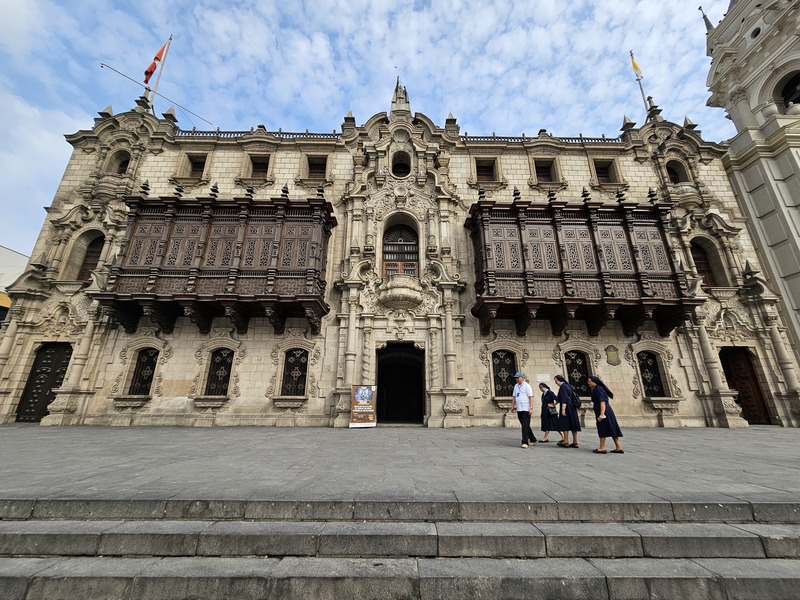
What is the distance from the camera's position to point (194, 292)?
535 inches

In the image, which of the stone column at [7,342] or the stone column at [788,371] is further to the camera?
the stone column at [7,342]

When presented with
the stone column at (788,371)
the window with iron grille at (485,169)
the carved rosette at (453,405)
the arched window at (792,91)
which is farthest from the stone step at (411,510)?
the arched window at (792,91)

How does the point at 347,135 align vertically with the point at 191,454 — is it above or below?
above

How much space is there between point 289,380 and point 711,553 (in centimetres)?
1327

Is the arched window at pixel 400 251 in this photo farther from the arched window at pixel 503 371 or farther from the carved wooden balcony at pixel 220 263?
the arched window at pixel 503 371

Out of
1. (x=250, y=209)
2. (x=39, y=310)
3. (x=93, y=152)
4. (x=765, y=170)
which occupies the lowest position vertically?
(x=39, y=310)

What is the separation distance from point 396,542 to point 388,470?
2.03 metres

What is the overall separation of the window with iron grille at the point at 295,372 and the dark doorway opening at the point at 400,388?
486cm

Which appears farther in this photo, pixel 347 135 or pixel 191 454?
pixel 347 135

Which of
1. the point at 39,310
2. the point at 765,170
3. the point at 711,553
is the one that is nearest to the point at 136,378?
the point at 39,310

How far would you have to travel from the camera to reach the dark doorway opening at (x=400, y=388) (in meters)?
18.2

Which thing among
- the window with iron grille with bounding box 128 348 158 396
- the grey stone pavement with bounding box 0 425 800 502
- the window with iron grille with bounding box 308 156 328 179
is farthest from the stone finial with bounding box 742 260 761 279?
the window with iron grille with bounding box 128 348 158 396

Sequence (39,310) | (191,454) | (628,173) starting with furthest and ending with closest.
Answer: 1. (628,173)
2. (39,310)
3. (191,454)

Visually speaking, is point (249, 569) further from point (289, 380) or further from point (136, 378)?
point (136, 378)
